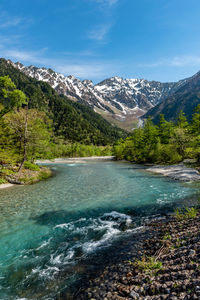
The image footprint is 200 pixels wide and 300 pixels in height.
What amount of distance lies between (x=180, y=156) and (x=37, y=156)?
129 feet

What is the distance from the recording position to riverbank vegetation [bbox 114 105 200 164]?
4473cm

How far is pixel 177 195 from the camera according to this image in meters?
19.2

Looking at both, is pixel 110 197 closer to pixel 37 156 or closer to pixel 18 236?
pixel 18 236

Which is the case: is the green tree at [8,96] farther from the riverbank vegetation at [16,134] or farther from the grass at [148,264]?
the grass at [148,264]

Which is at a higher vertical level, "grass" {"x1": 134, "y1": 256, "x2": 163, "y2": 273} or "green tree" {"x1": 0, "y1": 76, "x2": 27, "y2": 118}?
"green tree" {"x1": 0, "y1": 76, "x2": 27, "y2": 118}

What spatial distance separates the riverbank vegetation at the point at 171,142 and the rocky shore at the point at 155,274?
3294cm

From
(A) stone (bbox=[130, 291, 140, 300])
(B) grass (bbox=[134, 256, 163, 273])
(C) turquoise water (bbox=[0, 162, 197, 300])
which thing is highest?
(A) stone (bbox=[130, 291, 140, 300])

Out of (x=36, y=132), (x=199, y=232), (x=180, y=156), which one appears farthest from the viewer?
(x=180, y=156)

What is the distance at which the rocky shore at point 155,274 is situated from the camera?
15.6 ft

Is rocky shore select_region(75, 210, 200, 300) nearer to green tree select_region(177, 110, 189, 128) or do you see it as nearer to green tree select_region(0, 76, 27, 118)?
green tree select_region(0, 76, 27, 118)

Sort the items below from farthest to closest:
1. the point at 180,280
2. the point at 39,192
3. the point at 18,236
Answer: the point at 39,192
the point at 18,236
the point at 180,280

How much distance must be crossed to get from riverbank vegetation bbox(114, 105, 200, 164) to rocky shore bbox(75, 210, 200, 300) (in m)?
32.9

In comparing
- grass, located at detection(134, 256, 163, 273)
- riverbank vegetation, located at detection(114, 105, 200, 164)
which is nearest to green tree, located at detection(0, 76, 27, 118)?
grass, located at detection(134, 256, 163, 273)

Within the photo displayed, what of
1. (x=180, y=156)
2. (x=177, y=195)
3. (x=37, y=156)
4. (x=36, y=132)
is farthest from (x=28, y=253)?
(x=180, y=156)
